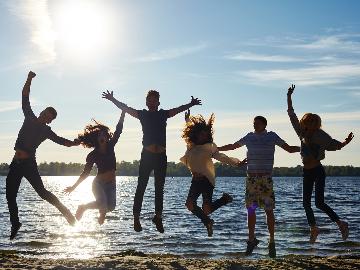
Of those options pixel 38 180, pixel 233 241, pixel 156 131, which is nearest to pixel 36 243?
pixel 233 241

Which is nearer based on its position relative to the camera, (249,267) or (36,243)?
(249,267)

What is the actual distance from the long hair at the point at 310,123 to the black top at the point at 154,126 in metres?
3.00

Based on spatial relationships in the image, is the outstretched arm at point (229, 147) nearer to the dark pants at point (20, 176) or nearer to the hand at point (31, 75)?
the dark pants at point (20, 176)

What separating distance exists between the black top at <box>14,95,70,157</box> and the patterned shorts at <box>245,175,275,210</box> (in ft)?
15.7

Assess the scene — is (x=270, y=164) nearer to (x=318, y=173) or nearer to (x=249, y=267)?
(x=318, y=173)

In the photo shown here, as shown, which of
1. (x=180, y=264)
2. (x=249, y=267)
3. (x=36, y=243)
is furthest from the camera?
(x=36, y=243)

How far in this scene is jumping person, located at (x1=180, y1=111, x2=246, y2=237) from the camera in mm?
11805

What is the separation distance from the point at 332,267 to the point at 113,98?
5.95 m

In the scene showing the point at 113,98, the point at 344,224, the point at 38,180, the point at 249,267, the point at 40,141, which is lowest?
the point at 249,267

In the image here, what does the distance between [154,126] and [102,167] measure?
1570 millimetres

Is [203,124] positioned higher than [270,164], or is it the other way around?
[203,124]

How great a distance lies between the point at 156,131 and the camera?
11547 mm

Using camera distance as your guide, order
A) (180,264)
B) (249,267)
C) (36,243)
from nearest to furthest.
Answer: (249,267) → (180,264) → (36,243)

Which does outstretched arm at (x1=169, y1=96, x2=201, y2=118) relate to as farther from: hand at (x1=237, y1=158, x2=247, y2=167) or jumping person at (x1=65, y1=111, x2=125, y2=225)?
hand at (x1=237, y1=158, x2=247, y2=167)
